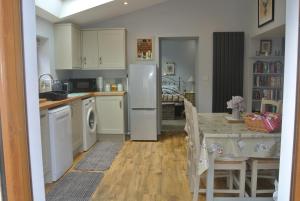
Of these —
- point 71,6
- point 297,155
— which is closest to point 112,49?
point 71,6

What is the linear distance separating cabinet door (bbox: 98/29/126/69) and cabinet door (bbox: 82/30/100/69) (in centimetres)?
8

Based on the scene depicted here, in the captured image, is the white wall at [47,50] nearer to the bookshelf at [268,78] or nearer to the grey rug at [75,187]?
the grey rug at [75,187]

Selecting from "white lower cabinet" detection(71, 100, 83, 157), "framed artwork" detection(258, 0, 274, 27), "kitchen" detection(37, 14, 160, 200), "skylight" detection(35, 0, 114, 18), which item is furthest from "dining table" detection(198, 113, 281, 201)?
"skylight" detection(35, 0, 114, 18)

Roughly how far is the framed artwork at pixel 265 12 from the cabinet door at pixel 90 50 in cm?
301

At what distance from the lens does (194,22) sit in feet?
16.9

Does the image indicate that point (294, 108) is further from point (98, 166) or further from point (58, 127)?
point (98, 166)

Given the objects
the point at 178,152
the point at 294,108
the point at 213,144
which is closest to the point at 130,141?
the point at 178,152

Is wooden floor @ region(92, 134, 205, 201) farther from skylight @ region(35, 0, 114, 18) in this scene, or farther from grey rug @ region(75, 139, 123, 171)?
skylight @ region(35, 0, 114, 18)

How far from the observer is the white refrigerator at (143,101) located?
4.80 metres

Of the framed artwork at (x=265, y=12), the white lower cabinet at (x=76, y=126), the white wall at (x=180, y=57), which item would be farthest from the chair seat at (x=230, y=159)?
the white wall at (x=180, y=57)

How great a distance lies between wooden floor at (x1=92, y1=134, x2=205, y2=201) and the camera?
2.69 meters

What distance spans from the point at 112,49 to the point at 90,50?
0.45 meters

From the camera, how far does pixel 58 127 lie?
304 centimetres

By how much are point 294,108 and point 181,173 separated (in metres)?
2.47
